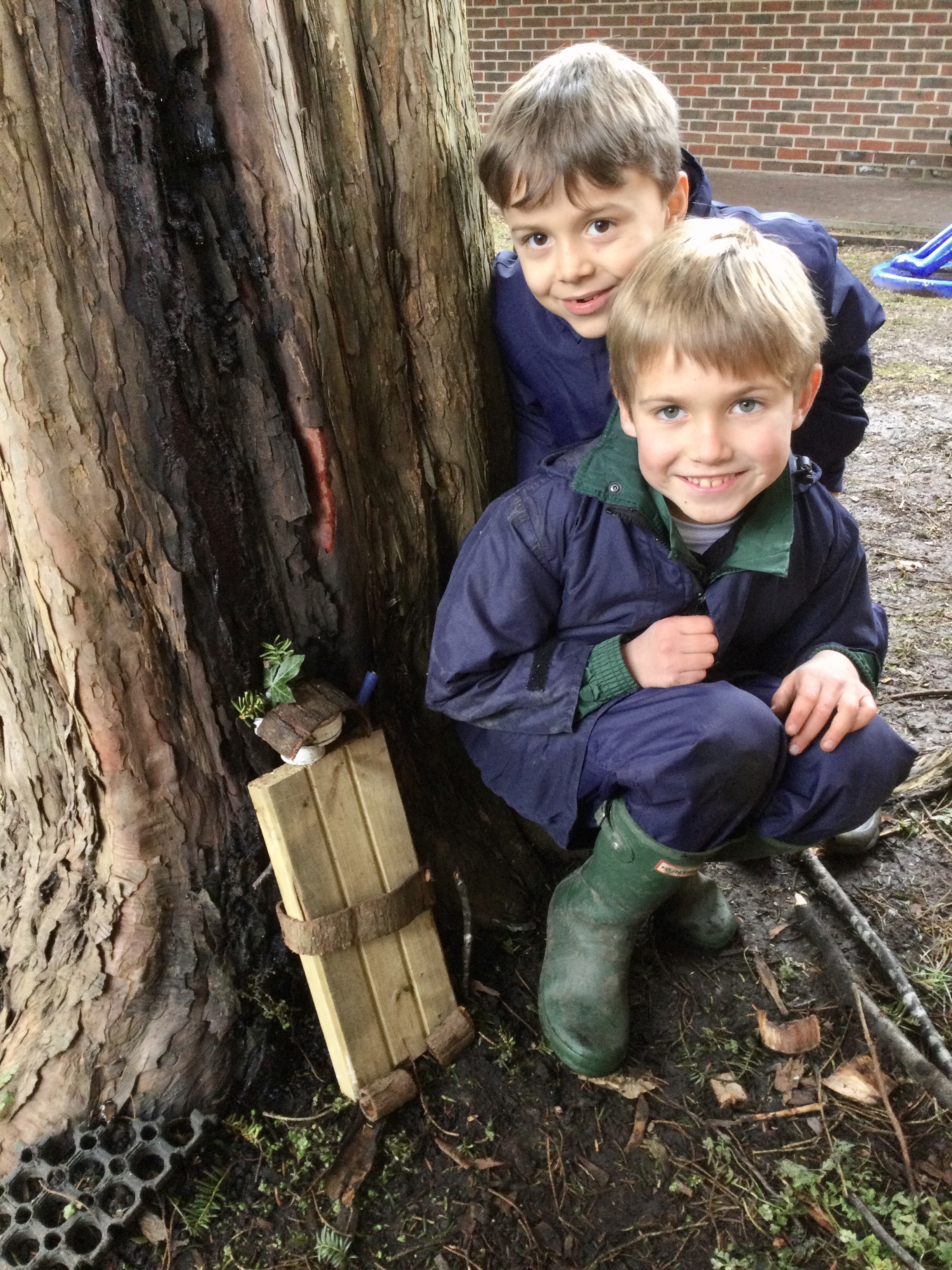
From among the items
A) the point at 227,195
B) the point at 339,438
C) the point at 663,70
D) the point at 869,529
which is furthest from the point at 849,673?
the point at 663,70

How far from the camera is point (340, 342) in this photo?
1.77 m

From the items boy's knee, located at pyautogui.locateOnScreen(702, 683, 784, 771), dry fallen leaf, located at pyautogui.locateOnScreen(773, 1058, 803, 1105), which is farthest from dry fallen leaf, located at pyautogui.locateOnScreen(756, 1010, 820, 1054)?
boy's knee, located at pyautogui.locateOnScreen(702, 683, 784, 771)

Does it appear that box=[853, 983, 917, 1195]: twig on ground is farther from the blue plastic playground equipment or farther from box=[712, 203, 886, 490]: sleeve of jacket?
the blue plastic playground equipment

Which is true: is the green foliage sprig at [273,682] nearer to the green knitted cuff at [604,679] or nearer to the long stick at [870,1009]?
the green knitted cuff at [604,679]

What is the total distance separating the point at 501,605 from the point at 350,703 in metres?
0.33

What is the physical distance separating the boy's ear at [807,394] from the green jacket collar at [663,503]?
0.34ft

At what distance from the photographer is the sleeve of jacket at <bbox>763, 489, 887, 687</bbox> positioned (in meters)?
1.93

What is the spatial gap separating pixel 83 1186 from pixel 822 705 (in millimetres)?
1592

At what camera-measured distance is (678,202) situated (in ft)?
6.27

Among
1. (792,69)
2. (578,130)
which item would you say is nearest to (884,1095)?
(578,130)

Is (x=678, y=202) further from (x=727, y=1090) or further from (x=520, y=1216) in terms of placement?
(x=520, y=1216)

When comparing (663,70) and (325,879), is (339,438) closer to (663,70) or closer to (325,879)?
(325,879)

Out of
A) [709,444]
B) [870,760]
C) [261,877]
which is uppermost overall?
[709,444]

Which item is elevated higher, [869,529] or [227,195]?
[227,195]
